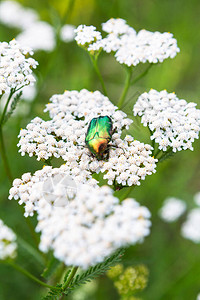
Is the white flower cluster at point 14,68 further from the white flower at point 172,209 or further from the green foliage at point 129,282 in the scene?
the white flower at point 172,209

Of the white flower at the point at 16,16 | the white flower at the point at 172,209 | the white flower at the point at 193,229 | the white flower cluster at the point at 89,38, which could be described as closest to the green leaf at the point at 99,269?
the white flower cluster at the point at 89,38

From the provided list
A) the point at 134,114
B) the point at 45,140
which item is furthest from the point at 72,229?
the point at 134,114

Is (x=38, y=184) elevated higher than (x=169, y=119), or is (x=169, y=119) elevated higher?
(x=169, y=119)

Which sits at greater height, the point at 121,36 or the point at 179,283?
the point at 121,36

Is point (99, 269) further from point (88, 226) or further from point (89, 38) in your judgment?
point (89, 38)

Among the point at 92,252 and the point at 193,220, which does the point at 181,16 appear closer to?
the point at 193,220

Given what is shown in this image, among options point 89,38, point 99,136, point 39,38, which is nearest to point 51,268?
point 99,136
